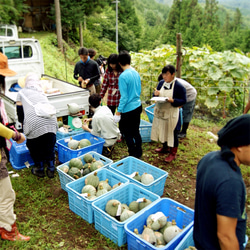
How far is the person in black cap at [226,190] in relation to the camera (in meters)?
1.55

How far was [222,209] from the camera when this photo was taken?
1552 millimetres

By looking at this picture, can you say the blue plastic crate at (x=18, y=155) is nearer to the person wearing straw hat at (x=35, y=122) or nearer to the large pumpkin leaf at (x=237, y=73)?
the person wearing straw hat at (x=35, y=122)

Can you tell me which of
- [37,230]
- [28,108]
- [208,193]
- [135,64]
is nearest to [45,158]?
[28,108]

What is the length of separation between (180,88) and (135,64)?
5662 millimetres

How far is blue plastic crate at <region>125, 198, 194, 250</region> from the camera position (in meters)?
2.81

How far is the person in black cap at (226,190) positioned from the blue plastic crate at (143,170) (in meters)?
2.03

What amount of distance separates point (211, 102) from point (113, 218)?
6236mm

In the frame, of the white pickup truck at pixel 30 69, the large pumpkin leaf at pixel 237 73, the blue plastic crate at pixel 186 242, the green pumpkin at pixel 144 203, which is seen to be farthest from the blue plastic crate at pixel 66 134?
the large pumpkin leaf at pixel 237 73

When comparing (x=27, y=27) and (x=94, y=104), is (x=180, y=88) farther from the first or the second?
(x=27, y=27)

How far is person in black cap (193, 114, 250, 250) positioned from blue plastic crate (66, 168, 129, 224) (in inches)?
77.6

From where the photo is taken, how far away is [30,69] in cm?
741

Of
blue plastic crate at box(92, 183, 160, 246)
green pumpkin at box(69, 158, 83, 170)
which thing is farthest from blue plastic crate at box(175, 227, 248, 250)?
green pumpkin at box(69, 158, 83, 170)

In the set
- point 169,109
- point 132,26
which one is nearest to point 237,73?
point 169,109

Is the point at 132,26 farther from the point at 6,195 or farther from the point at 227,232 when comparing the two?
the point at 227,232
